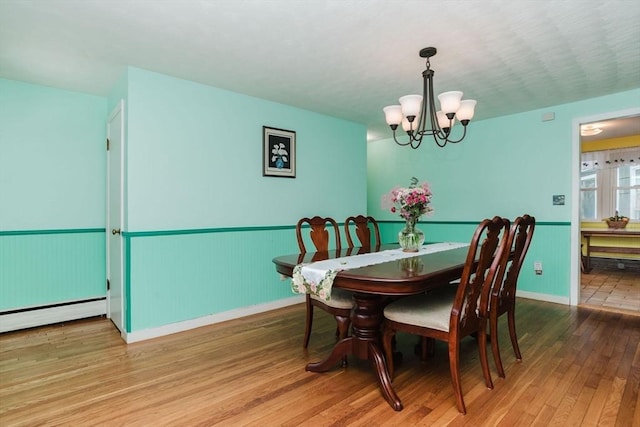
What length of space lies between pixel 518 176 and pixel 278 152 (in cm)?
284

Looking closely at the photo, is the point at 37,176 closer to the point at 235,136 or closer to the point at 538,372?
the point at 235,136

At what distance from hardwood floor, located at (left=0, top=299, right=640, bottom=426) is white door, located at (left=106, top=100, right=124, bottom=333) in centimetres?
30

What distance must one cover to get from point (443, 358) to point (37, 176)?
370cm

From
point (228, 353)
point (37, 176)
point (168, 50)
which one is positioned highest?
point (168, 50)

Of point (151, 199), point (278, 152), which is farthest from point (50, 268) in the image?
point (278, 152)

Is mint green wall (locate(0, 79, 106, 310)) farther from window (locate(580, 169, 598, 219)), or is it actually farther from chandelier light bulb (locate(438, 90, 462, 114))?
window (locate(580, 169, 598, 219))

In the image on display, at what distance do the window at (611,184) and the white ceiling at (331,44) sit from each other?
10.3 feet

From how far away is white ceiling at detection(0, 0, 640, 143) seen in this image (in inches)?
76.4

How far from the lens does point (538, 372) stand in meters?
2.13

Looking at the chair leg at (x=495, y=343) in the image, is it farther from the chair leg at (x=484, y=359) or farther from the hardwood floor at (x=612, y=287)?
the hardwood floor at (x=612, y=287)

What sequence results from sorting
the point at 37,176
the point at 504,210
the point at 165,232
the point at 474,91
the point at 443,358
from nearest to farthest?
the point at 443,358 < the point at 165,232 < the point at 37,176 < the point at 474,91 < the point at 504,210

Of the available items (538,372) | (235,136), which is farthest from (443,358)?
(235,136)

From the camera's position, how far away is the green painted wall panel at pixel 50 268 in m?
2.96

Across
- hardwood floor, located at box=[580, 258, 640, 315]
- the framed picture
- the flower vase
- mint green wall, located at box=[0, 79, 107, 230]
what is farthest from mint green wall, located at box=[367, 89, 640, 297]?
mint green wall, located at box=[0, 79, 107, 230]
